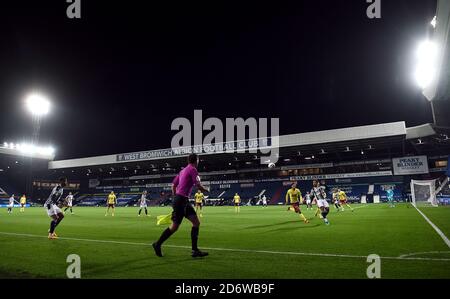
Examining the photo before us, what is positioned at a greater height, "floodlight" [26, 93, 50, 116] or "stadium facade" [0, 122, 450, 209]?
"floodlight" [26, 93, 50, 116]

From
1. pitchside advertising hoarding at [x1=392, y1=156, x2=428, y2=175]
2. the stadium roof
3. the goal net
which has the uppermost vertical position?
the stadium roof

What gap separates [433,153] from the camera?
53.9 metres

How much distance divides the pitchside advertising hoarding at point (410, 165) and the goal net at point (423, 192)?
10.9 meters

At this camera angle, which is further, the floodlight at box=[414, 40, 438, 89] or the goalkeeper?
the floodlight at box=[414, 40, 438, 89]

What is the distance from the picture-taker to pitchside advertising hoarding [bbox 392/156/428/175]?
5053 centimetres

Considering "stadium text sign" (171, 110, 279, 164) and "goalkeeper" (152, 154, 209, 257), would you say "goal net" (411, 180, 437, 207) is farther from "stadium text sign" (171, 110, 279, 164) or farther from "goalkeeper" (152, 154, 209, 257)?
"goalkeeper" (152, 154, 209, 257)

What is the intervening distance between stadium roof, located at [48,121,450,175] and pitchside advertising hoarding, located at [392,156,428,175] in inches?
75.6

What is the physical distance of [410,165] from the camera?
51.8 metres

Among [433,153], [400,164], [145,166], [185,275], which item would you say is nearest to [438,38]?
[185,275]

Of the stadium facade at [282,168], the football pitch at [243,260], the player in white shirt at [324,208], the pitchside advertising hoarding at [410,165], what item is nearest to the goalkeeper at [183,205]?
the football pitch at [243,260]

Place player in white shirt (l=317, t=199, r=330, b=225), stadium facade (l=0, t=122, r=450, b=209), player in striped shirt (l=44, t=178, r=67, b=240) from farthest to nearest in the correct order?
stadium facade (l=0, t=122, r=450, b=209) < player in white shirt (l=317, t=199, r=330, b=225) < player in striped shirt (l=44, t=178, r=67, b=240)

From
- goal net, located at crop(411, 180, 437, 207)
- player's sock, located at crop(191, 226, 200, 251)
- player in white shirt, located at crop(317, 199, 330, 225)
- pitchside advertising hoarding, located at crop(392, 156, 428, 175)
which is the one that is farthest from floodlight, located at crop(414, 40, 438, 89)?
pitchside advertising hoarding, located at crop(392, 156, 428, 175)

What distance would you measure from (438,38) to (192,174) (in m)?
18.5

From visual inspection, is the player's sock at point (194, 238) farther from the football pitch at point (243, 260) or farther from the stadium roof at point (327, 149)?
the stadium roof at point (327, 149)
